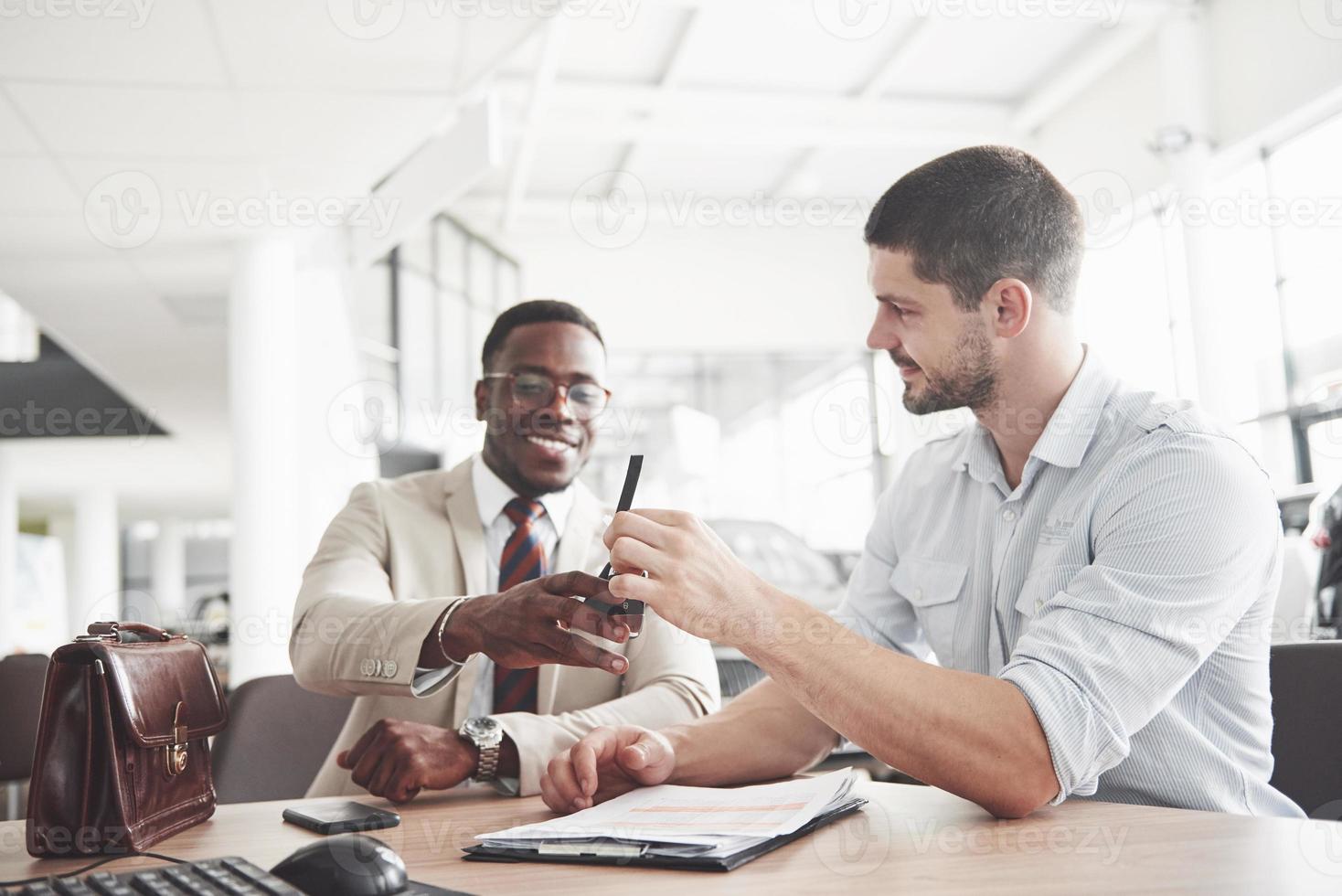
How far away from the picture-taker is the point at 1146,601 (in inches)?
47.0

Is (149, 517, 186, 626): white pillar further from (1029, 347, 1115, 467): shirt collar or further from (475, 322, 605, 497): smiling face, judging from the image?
(1029, 347, 1115, 467): shirt collar

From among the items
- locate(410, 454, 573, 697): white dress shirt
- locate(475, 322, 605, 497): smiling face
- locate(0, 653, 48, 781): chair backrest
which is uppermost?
locate(475, 322, 605, 497): smiling face

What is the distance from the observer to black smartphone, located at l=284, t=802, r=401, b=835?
120cm

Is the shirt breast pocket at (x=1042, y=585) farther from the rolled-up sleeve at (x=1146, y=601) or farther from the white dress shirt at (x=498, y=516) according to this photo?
the white dress shirt at (x=498, y=516)

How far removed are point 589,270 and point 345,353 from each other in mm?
2987

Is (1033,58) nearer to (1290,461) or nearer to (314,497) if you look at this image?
(1290,461)

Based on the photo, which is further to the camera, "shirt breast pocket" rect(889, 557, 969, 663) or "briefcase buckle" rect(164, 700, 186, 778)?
"shirt breast pocket" rect(889, 557, 969, 663)

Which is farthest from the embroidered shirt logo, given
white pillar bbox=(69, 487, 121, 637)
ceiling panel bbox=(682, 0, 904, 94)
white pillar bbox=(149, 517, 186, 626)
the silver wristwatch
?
white pillar bbox=(149, 517, 186, 626)

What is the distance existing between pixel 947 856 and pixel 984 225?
891mm

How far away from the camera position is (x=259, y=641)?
5.45 metres

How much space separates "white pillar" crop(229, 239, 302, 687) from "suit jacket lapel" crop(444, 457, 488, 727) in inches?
146

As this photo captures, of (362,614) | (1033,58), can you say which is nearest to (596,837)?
(362,614)

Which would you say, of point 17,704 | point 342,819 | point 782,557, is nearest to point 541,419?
point 342,819

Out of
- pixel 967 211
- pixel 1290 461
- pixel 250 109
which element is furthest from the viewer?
pixel 1290 461
